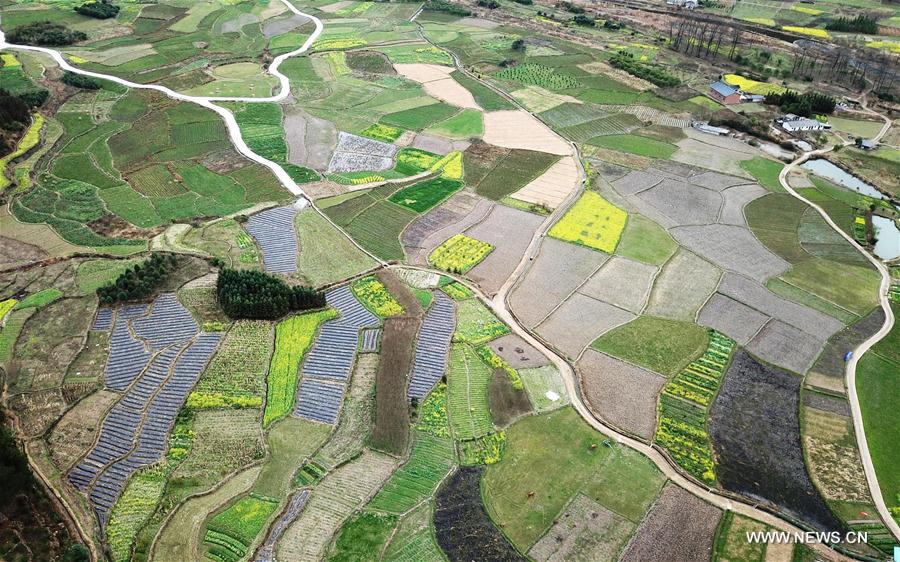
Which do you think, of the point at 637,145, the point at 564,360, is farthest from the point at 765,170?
the point at 564,360

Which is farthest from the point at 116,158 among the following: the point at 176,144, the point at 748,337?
the point at 748,337

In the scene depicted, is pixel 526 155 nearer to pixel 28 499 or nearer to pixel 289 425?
pixel 289 425

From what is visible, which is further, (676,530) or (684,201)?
(684,201)

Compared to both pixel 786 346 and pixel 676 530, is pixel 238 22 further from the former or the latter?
pixel 676 530

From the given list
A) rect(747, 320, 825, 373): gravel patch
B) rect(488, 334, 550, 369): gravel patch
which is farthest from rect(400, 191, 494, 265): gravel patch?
rect(747, 320, 825, 373): gravel patch

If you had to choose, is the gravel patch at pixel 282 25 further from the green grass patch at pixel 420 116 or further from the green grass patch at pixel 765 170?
the green grass patch at pixel 765 170

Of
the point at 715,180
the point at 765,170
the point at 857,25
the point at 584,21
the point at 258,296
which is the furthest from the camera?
the point at 584,21

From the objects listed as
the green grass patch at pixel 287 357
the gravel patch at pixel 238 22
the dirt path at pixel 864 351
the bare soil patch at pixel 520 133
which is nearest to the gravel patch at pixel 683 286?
the dirt path at pixel 864 351

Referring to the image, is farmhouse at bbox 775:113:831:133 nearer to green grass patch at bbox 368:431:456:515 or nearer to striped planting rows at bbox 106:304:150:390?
green grass patch at bbox 368:431:456:515
